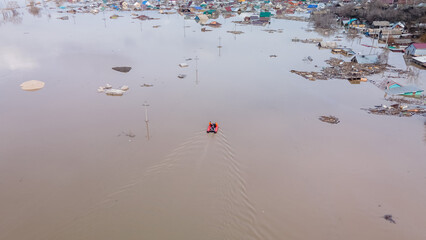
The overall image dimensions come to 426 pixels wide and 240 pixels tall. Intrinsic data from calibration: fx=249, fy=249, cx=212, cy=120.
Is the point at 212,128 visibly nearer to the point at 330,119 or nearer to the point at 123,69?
the point at 330,119

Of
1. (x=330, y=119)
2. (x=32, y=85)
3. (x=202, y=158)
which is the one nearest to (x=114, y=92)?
(x=32, y=85)

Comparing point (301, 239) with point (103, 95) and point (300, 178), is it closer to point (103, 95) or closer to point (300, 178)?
point (300, 178)

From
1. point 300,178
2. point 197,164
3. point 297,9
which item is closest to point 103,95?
point 197,164

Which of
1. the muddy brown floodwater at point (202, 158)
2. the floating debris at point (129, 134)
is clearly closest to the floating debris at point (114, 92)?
the muddy brown floodwater at point (202, 158)

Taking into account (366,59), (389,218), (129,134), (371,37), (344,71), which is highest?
(371,37)

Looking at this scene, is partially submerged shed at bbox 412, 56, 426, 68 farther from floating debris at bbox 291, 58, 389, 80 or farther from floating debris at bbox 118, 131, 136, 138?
floating debris at bbox 118, 131, 136, 138

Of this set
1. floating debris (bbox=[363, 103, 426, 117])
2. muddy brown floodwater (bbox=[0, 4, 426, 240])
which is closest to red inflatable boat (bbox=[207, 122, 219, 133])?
muddy brown floodwater (bbox=[0, 4, 426, 240])

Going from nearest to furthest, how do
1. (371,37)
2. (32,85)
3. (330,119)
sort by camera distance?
1. (330,119)
2. (32,85)
3. (371,37)
